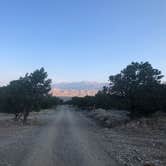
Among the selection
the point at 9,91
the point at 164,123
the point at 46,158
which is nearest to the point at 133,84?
the point at 164,123

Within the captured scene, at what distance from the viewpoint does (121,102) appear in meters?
43.2

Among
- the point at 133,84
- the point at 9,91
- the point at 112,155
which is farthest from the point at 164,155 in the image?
the point at 9,91

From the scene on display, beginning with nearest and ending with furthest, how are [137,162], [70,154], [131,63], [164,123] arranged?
[137,162] < [70,154] < [164,123] < [131,63]

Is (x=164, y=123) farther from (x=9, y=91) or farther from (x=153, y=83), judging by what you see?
(x=9, y=91)

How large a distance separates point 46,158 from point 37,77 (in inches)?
1262

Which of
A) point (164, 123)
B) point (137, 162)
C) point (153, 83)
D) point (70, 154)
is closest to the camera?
point (137, 162)

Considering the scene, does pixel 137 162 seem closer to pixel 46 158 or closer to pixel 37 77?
pixel 46 158

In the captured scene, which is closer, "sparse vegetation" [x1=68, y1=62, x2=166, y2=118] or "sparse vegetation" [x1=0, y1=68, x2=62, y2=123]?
"sparse vegetation" [x1=68, y1=62, x2=166, y2=118]

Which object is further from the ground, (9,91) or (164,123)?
(9,91)

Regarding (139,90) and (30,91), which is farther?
(30,91)

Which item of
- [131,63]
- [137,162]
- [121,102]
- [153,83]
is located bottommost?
[137,162]

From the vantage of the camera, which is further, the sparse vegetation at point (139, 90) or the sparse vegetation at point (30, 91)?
the sparse vegetation at point (30, 91)

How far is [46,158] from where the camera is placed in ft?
45.8

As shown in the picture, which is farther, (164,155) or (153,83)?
(153,83)
